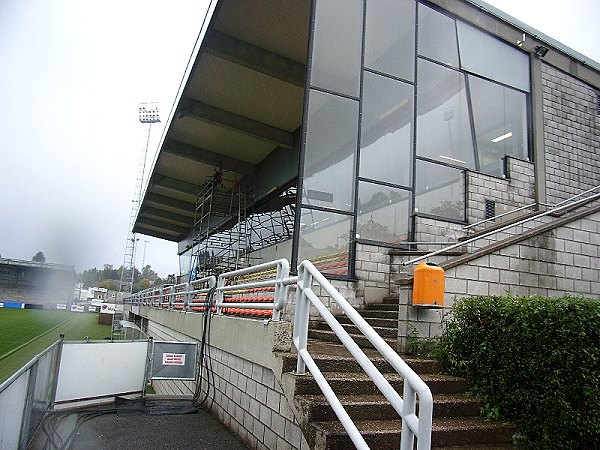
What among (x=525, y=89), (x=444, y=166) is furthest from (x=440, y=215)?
(x=525, y=89)

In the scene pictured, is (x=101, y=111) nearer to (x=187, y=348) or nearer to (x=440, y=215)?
(x=187, y=348)

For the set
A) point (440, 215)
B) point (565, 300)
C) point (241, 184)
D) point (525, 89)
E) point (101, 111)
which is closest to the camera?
point (565, 300)

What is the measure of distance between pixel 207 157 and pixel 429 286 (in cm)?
1401

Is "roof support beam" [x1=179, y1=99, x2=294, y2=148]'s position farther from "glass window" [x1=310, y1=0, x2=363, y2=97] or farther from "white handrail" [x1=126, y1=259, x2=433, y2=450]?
"white handrail" [x1=126, y1=259, x2=433, y2=450]

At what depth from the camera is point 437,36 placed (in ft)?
31.6

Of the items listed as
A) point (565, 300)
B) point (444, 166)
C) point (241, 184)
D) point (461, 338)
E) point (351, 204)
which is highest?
point (241, 184)

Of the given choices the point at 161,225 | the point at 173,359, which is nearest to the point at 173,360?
the point at 173,359

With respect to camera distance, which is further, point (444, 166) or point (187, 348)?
point (444, 166)

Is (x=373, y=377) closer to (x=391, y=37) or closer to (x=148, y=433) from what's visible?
(x=148, y=433)

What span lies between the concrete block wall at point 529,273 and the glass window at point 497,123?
2973mm

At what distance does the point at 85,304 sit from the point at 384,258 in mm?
67318

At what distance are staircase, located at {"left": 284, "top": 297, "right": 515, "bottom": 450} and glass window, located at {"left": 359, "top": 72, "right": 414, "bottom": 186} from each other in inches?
171

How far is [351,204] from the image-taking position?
8023 millimetres

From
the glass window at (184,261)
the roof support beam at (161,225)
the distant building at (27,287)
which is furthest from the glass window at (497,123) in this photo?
the distant building at (27,287)
